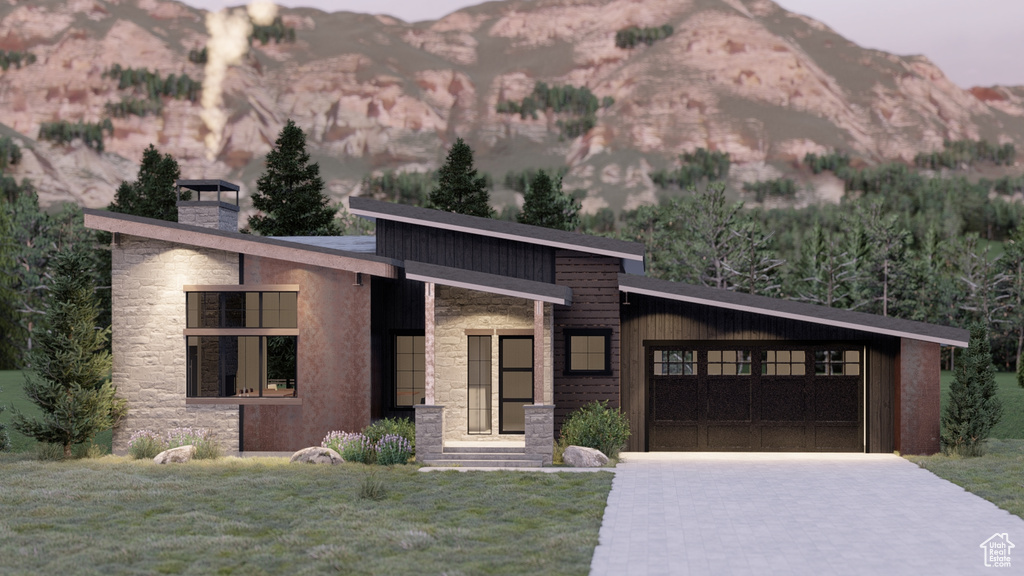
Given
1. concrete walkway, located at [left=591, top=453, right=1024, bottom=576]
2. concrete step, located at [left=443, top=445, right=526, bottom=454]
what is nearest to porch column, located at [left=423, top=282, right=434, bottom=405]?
concrete step, located at [left=443, top=445, right=526, bottom=454]

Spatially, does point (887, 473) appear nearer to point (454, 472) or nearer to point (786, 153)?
point (454, 472)

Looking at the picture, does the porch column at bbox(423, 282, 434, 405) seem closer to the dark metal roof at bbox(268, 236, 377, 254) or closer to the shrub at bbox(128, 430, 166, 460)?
the dark metal roof at bbox(268, 236, 377, 254)

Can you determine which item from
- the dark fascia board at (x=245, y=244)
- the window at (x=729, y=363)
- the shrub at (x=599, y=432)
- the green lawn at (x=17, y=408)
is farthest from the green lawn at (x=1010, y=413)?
the green lawn at (x=17, y=408)

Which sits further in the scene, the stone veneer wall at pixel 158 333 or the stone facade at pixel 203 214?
the stone facade at pixel 203 214

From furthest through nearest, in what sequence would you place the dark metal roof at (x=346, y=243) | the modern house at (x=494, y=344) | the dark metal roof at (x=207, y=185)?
1. the dark metal roof at (x=346, y=243)
2. the dark metal roof at (x=207, y=185)
3. the modern house at (x=494, y=344)

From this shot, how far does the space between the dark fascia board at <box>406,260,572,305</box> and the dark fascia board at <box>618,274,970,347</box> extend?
80.2 inches

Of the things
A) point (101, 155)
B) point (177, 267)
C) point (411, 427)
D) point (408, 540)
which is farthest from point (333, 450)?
point (101, 155)

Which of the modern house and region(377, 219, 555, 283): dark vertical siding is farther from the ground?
region(377, 219, 555, 283): dark vertical siding

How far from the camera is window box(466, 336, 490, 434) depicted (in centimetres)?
2009

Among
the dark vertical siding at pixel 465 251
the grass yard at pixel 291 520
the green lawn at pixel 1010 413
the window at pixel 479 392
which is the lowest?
the green lawn at pixel 1010 413

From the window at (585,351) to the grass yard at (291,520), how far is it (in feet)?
12.1

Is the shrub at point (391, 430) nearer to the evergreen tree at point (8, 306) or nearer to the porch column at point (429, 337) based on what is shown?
the porch column at point (429, 337)

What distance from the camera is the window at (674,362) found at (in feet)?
66.8

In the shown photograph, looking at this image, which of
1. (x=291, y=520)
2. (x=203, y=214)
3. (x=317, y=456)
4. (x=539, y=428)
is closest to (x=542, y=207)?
(x=203, y=214)
